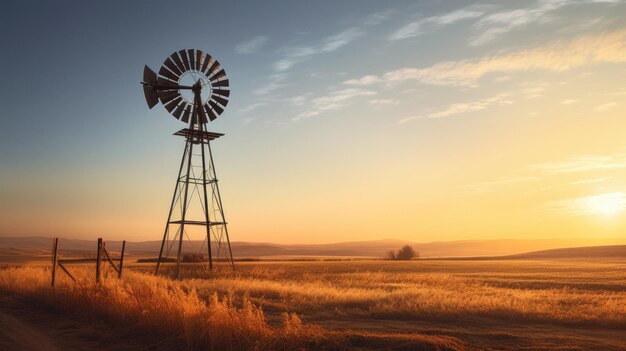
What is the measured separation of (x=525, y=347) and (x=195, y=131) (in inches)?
1118

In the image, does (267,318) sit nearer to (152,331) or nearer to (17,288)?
(152,331)

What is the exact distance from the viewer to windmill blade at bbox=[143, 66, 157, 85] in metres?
33.7

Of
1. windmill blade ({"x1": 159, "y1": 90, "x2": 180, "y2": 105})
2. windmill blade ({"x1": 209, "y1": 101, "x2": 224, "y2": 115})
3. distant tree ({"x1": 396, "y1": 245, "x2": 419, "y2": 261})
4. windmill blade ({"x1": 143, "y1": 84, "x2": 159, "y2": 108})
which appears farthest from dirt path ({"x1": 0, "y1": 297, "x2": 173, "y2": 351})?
distant tree ({"x1": 396, "y1": 245, "x2": 419, "y2": 261})

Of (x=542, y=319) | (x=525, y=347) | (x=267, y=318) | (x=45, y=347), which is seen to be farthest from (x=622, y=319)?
(x=45, y=347)

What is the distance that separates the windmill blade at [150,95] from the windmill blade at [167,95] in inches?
23.1

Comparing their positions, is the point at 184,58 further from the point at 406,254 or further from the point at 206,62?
the point at 406,254

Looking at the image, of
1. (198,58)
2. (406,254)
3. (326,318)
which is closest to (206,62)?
(198,58)

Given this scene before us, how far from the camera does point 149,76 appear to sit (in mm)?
33969

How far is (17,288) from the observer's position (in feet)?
77.4

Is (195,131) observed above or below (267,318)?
above

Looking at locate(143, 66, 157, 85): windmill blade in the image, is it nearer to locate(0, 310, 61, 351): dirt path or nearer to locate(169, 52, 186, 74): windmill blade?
locate(169, 52, 186, 74): windmill blade

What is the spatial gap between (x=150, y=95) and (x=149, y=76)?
1.41 m

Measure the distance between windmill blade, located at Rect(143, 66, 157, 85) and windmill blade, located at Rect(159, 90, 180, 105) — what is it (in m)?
1.02

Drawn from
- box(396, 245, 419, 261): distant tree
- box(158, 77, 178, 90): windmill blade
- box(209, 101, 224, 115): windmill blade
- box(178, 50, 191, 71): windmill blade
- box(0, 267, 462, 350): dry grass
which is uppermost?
box(178, 50, 191, 71): windmill blade
